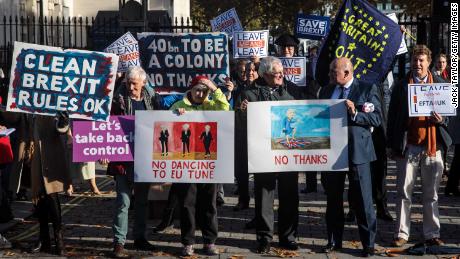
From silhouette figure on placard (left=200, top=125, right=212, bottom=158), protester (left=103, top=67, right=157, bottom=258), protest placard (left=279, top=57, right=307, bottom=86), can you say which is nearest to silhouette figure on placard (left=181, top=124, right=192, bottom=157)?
silhouette figure on placard (left=200, top=125, right=212, bottom=158)

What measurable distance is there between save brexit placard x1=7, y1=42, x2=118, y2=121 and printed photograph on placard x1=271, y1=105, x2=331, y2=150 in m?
1.73

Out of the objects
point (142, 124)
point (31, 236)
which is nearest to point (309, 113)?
point (142, 124)

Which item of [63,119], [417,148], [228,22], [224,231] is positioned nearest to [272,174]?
[224,231]

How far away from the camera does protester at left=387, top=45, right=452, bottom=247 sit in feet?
29.0

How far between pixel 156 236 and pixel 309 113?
241 centimetres

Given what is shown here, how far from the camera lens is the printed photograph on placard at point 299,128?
877 cm

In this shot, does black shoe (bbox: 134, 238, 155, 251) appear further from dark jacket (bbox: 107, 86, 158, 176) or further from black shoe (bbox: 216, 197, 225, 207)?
black shoe (bbox: 216, 197, 225, 207)

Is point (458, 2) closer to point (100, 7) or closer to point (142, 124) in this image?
point (142, 124)

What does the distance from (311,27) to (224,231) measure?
688 centimetres

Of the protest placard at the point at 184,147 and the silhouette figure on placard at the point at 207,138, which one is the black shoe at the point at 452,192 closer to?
the protest placard at the point at 184,147

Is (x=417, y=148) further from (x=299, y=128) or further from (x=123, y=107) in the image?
(x=123, y=107)

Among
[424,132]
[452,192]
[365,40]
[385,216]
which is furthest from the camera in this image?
[452,192]

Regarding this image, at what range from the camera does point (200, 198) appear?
8945mm

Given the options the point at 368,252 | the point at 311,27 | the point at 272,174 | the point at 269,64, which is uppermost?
the point at 311,27
